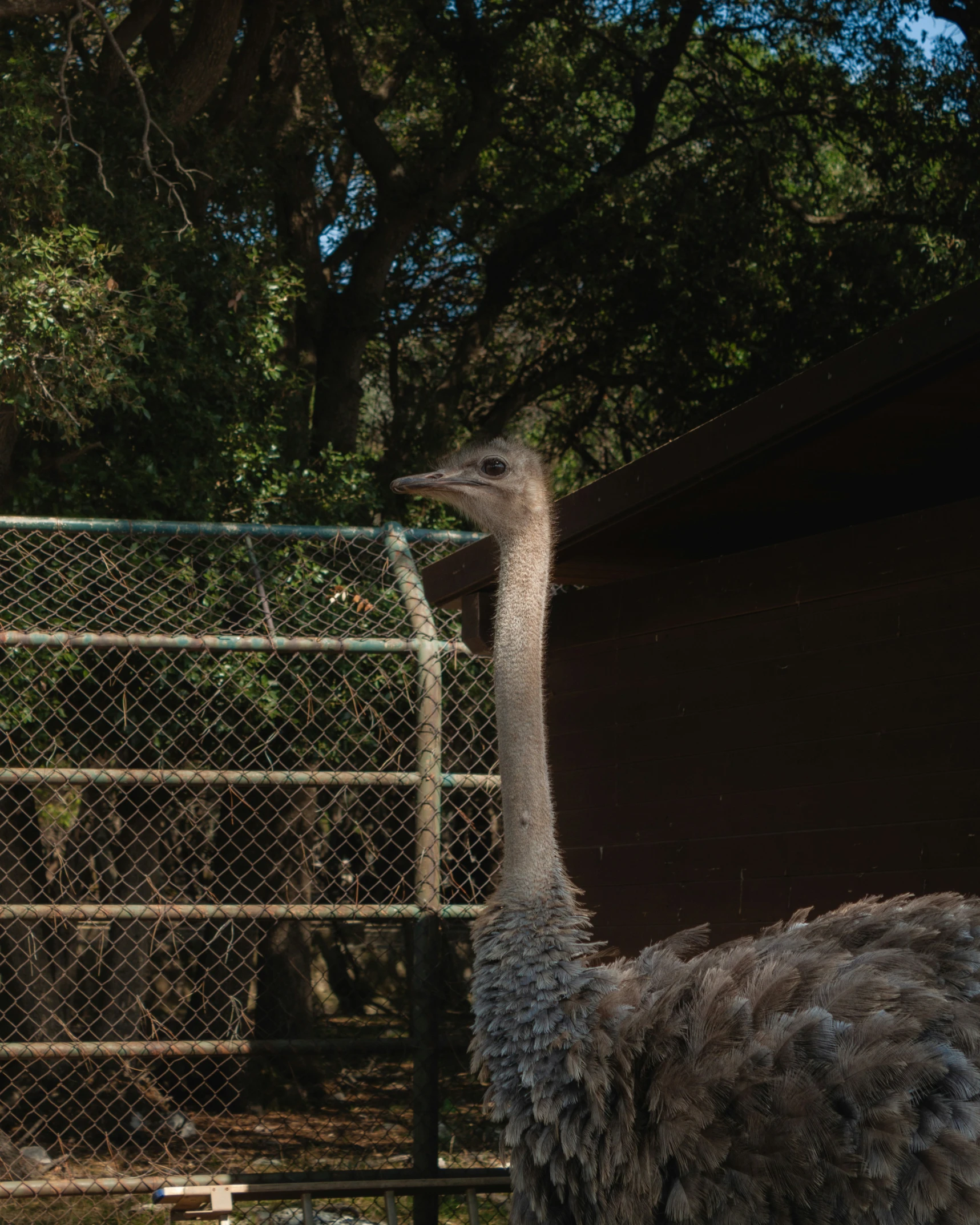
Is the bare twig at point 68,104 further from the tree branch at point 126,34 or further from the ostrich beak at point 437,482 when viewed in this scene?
the ostrich beak at point 437,482

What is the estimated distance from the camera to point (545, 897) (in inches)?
126

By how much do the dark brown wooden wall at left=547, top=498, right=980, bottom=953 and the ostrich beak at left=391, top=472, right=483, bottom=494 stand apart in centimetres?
105

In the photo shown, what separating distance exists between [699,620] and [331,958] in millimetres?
8377

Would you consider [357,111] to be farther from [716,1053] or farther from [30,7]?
[716,1053]

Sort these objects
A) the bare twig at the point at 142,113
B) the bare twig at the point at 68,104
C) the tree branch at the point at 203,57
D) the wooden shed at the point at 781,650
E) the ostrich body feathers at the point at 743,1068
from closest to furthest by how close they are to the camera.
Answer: the ostrich body feathers at the point at 743,1068
the wooden shed at the point at 781,650
the bare twig at the point at 68,104
the bare twig at the point at 142,113
the tree branch at the point at 203,57

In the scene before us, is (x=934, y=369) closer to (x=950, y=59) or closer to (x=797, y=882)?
(x=797, y=882)

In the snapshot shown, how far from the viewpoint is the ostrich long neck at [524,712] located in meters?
3.22

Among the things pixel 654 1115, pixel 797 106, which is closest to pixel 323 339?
pixel 797 106

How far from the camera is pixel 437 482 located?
3.66m

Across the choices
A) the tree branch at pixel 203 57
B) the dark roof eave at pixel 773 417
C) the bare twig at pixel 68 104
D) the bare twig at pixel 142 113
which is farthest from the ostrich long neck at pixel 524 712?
the tree branch at pixel 203 57

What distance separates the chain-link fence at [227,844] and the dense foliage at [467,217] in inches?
68.6

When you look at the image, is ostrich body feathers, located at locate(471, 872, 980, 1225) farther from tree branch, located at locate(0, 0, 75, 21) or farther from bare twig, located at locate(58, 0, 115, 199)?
tree branch, located at locate(0, 0, 75, 21)

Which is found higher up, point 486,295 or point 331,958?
point 486,295

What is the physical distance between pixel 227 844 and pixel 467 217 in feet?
21.4
